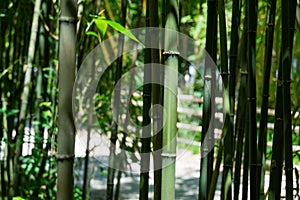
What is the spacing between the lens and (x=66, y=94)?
2.10ft

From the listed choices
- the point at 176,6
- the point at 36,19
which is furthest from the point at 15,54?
the point at 176,6

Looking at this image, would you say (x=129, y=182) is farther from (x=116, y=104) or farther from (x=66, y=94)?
(x=66, y=94)

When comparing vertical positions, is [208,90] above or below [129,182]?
above

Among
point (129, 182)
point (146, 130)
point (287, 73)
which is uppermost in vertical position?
point (287, 73)

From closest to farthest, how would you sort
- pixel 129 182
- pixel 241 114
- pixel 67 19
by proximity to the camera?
pixel 67 19, pixel 241 114, pixel 129 182

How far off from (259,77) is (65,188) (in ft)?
13.7

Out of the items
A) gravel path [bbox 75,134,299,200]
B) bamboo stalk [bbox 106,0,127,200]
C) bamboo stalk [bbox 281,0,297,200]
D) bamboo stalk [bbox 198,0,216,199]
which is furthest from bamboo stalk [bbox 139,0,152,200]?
gravel path [bbox 75,134,299,200]

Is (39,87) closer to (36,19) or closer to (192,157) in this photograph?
(36,19)

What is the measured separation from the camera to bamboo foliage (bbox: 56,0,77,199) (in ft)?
2.08

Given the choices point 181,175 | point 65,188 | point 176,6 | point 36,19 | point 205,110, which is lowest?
point 181,175

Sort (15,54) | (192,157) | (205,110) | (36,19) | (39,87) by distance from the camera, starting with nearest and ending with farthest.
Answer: (205,110) → (36,19) → (39,87) → (15,54) → (192,157)

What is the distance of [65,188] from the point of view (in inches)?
25.8

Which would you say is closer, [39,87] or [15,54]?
[39,87]

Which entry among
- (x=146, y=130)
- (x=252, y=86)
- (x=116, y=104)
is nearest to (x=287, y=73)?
(x=252, y=86)
